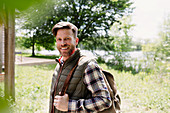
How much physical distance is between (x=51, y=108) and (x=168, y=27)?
707cm

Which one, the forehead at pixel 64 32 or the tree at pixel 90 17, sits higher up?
the tree at pixel 90 17

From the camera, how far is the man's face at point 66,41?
126cm

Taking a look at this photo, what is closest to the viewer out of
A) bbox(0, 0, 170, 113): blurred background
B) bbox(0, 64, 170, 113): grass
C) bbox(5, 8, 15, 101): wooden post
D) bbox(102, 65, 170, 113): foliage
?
bbox(0, 0, 170, 113): blurred background

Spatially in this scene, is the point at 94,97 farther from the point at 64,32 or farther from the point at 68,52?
the point at 64,32

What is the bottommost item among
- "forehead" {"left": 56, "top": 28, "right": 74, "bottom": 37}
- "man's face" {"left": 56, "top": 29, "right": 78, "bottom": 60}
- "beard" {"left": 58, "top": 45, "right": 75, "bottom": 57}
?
"beard" {"left": 58, "top": 45, "right": 75, "bottom": 57}

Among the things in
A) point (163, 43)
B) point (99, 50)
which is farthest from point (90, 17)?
point (163, 43)

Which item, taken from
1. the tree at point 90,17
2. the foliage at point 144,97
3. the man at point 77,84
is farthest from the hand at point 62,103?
the tree at point 90,17

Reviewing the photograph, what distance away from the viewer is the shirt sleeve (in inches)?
44.1

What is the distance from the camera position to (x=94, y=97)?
3.77ft

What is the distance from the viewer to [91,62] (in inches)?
47.3

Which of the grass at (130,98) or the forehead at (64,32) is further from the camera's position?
the grass at (130,98)

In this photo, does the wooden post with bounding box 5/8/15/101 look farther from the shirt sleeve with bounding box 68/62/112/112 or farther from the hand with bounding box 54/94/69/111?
the shirt sleeve with bounding box 68/62/112/112

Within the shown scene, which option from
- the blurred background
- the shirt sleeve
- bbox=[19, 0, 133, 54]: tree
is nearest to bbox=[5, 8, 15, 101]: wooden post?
the blurred background

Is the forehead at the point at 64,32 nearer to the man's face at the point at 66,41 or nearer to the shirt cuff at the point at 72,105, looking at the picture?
the man's face at the point at 66,41
